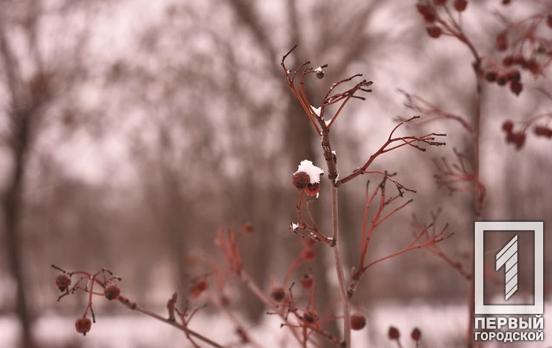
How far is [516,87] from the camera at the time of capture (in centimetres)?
157

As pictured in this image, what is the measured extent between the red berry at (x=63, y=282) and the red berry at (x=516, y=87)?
3.42 ft

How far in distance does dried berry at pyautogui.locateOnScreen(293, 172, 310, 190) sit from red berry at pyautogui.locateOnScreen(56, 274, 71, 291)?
0.46 m

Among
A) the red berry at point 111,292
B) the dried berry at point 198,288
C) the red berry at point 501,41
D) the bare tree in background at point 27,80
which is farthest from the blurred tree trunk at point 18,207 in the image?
the red berry at point 111,292

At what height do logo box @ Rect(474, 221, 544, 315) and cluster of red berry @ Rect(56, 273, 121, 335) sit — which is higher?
logo box @ Rect(474, 221, 544, 315)

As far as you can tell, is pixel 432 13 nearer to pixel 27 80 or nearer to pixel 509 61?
pixel 509 61

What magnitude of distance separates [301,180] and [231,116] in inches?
415

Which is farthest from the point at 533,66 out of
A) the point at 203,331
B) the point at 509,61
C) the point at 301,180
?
the point at 203,331

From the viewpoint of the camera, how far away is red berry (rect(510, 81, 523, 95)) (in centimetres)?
156

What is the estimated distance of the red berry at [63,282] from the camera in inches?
47.0

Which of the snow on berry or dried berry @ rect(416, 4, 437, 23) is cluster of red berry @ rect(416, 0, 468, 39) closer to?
dried berry @ rect(416, 4, 437, 23)

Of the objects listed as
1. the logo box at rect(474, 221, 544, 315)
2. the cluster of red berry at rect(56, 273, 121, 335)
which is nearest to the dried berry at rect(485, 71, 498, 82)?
the logo box at rect(474, 221, 544, 315)

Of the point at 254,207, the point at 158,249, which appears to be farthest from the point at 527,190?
the point at 158,249

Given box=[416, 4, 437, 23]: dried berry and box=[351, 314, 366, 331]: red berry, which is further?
box=[416, 4, 437, 23]: dried berry

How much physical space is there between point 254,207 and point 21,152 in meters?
5.94
